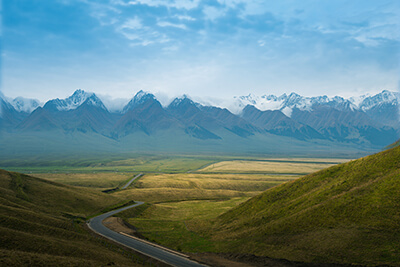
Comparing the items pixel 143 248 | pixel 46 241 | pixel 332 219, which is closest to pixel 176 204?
pixel 143 248

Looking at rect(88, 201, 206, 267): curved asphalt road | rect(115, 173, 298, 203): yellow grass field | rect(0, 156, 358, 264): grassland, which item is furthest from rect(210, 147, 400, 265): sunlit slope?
rect(115, 173, 298, 203): yellow grass field

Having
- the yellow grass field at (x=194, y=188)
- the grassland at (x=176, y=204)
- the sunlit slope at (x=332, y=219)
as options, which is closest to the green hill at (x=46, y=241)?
the grassland at (x=176, y=204)

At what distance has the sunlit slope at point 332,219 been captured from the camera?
→ 41000 millimetres

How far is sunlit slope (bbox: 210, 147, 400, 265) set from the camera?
41.0 meters

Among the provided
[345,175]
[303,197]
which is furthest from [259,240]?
[345,175]

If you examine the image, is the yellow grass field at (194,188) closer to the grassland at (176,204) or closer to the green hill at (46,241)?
the grassland at (176,204)

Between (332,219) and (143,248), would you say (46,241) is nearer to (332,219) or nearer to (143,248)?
(143,248)

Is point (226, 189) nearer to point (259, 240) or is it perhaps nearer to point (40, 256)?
point (259, 240)

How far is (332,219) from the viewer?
48.9 metres

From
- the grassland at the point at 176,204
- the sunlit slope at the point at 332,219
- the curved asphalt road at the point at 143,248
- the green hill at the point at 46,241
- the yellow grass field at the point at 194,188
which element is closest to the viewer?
the green hill at the point at 46,241

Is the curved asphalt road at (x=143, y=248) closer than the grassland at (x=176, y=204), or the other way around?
the curved asphalt road at (x=143, y=248)

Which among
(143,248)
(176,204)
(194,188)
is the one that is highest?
(143,248)

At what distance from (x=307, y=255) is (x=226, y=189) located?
4717 inches

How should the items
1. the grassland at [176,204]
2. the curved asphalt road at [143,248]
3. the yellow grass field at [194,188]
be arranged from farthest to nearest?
1. the yellow grass field at [194,188]
2. the grassland at [176,204]
3. the curved asphalt road at [143,248]
